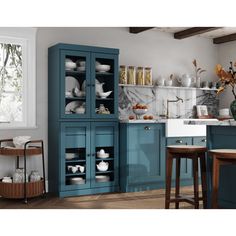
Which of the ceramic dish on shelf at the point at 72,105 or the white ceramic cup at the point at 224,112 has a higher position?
the ceramic dish on shelf at the point at 72,105

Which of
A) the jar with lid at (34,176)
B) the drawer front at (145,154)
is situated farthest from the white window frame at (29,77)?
the drawer front at (145,154)

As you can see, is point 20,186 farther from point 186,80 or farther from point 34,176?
point 186,80

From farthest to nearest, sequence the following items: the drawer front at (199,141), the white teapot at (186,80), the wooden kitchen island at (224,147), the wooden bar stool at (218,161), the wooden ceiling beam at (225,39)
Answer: the wooden ceiling beam at (225,39) < the white teapot at (186,80) < the drawer front at (199,141) < the wooden kitchen island at (224,147) < the wooden bar stool at (218,161)

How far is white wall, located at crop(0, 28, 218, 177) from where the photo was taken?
561 centimetres

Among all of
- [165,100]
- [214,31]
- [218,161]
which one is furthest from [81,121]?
[214,31]

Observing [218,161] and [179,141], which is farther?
[179,141]

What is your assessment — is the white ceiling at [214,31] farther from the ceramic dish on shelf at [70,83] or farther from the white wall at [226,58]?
the ceramic dish on shelf at [70,83]

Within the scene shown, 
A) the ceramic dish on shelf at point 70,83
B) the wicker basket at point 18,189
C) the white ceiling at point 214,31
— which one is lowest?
the wicker basket at point 18,189

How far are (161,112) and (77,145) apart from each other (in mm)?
1842

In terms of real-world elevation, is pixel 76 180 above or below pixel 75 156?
below

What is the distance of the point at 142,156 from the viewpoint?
5.71 meters

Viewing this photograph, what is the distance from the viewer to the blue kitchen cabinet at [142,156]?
18.5 ft

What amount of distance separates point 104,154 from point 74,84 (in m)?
1.07
